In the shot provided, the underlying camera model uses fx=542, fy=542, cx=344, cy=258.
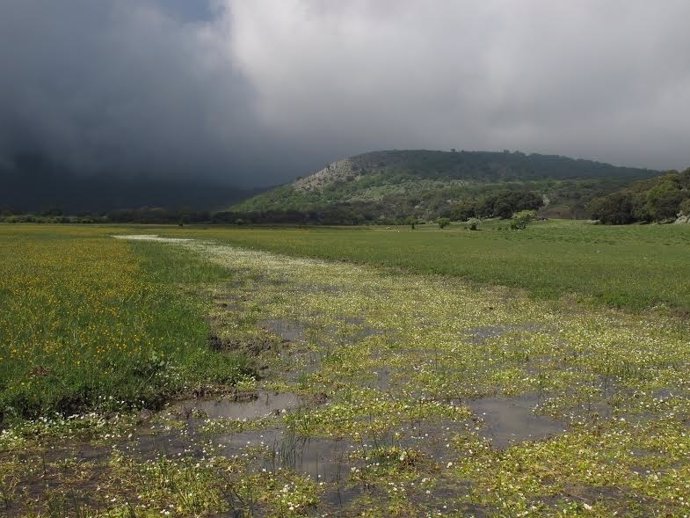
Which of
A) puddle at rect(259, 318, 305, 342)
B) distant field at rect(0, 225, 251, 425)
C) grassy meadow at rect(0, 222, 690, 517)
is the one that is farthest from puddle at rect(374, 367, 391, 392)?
puddle at rect(259, 318, 305, 342)

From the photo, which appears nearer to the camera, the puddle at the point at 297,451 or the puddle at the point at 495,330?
the puddle at the point at 297,451

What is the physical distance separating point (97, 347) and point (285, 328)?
813 centimetres

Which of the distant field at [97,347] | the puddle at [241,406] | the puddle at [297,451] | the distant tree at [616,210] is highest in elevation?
the distant tree at [616,210]

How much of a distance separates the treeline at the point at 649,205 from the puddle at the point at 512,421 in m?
135

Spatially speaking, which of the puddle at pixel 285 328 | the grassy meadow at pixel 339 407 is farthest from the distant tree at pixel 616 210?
the puddle at pixel 285 328

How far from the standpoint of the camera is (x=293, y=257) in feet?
202

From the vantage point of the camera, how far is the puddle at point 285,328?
20.6m

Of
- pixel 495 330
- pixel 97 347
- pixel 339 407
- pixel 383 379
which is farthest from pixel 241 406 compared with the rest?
pixel 495 330

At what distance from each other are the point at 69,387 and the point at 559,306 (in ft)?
74.8

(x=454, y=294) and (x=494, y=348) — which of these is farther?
(x=454, y=294)

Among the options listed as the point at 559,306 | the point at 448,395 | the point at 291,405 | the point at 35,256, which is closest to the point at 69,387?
the point at 291,405

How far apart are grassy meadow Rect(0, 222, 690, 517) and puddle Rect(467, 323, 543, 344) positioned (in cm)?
18

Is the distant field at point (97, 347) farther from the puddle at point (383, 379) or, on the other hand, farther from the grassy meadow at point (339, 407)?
the puddle at point (383, 379)

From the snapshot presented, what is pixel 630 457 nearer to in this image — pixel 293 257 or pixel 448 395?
pixel 448 395
